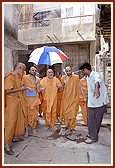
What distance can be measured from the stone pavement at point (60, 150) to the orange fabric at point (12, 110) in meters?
0.41

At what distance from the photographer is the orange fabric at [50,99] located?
3.99m

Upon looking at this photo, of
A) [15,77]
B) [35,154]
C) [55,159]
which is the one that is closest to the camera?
[55,159]

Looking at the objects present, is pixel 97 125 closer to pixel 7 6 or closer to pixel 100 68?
pixel 7 6

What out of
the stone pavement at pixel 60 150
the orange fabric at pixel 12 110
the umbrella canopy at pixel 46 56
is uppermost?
the umbrella canopy at pixel 46 56

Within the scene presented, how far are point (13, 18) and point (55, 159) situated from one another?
12.1 feet

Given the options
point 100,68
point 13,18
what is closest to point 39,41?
point 100,68

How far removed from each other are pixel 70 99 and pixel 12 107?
172cm

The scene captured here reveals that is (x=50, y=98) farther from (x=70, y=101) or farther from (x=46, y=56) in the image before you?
(x=46, y=56)

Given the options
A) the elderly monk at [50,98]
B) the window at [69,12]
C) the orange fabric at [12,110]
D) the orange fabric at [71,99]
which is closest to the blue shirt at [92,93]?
the orange fabric at [71,99]

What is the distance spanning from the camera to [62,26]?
1099 centimetres

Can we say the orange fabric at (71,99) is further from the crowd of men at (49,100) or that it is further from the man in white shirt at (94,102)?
the man in white shirt at (94,102)

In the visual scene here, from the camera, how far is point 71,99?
3975mm

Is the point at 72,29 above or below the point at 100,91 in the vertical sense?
above

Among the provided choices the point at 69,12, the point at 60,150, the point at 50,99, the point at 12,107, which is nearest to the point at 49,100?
the point at 50,99
